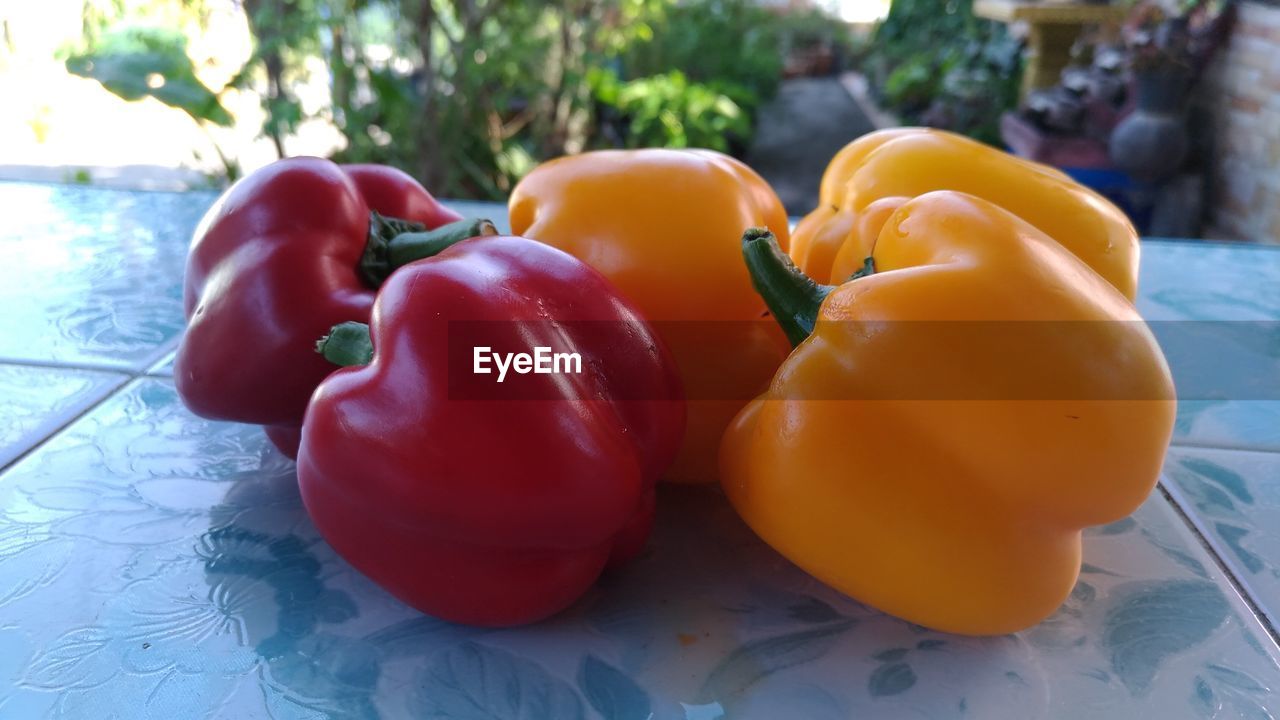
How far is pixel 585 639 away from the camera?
2.03ft

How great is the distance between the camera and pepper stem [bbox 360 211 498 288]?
2.49 feet

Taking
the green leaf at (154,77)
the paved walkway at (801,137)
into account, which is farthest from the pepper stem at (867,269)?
the paved walkway at (801,137)

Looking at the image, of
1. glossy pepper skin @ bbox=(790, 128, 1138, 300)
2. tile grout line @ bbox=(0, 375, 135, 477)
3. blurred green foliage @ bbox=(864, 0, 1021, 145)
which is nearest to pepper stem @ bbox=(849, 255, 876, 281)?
glossy pepper skin @ bbox=(790, 128, 1138, 300)

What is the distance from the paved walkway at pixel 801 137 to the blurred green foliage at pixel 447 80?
323mm

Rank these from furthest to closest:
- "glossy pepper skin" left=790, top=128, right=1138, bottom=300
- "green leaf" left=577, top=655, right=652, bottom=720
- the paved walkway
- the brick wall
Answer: the paved walkway, the brick wall, "glossy pepper skin" left=790, top=128, right=1138, bottom=300, "green leaf" left=577, top=655, right=652, bottom=720

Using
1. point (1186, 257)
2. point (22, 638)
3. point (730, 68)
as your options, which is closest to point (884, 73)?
point (730, 68)

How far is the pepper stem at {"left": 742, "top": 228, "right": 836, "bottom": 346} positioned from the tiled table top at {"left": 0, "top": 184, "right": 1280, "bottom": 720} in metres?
0.15

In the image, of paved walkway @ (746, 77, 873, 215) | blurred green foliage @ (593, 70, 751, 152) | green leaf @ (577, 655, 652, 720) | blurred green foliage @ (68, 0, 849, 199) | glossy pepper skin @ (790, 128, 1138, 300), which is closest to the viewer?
green leaf @ (577, 655, 652, 720)

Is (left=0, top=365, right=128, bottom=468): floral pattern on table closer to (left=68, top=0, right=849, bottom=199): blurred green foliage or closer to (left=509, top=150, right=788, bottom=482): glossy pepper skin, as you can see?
(left=509, top=150, right=788, bottom=482): glossy pepper skin

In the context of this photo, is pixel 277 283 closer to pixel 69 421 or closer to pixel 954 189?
pixel 69 421

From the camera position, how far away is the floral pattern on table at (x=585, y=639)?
0.57 meters

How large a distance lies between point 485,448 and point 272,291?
0.84 ft

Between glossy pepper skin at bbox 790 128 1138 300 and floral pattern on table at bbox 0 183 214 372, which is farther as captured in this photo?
floral pattern on table at bbox 0 183 214 372

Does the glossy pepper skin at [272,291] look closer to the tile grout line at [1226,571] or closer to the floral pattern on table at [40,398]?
the floral pattern on table at [40,398]
